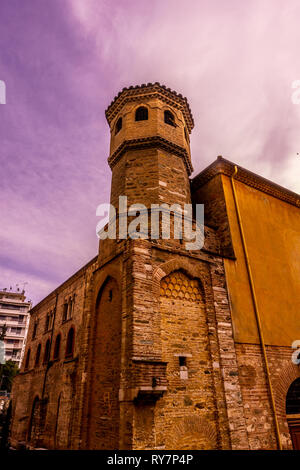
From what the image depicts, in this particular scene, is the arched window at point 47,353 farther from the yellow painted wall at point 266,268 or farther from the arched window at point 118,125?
the arched window at point 118,125

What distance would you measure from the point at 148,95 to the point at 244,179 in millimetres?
4773

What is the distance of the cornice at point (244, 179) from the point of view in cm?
1051

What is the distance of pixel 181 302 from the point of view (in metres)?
7.51

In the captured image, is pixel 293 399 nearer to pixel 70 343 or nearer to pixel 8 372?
pixel 70 343

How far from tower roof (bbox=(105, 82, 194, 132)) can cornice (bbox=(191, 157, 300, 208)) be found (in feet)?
8.56

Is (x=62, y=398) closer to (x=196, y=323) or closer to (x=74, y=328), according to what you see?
(x=74, y=328)

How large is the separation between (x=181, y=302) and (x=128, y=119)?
6802 mm

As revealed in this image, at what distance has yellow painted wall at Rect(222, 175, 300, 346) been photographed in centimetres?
828

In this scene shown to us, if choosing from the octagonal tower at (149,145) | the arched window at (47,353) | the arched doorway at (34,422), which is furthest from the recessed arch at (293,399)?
the arched window at (47,353)

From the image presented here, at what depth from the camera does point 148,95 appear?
10.7 metres

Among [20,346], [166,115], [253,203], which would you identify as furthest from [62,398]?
[20,346]

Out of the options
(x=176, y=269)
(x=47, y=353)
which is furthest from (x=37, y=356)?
(x=176, y=269)
